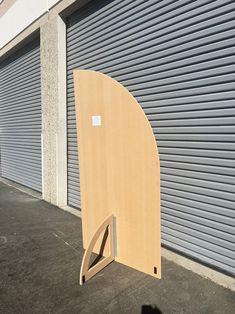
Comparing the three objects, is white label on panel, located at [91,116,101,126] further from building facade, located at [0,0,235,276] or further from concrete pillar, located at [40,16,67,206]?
concrete pillar, located at [40,16,67,206]

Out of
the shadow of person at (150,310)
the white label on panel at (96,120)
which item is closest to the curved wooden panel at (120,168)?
the white label on panel at (96,120)

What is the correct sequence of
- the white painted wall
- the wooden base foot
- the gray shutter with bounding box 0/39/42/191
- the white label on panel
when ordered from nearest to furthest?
the wooden base foot, the white label on panel, the white painted wall, the gray shutter with bounding box 0/39/42/191

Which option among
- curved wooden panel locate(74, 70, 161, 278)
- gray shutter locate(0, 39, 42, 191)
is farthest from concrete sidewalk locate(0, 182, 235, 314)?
gray shutter locate(0, 39, 42, 191)

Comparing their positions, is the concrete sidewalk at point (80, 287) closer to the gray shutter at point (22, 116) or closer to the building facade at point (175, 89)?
the building facade at point (175, 89)

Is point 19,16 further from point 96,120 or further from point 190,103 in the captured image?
point 190,103

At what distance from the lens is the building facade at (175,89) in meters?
3.91

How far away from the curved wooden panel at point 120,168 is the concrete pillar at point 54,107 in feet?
9.40

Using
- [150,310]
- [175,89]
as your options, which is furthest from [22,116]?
[150,310]

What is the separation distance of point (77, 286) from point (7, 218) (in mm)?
3285

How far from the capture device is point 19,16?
874 centimetres

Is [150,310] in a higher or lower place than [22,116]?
lower

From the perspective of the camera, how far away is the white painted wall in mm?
7522

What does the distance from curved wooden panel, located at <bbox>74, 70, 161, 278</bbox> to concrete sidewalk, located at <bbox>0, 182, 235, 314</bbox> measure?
0.90 ft

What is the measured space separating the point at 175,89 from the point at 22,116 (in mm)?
6128
